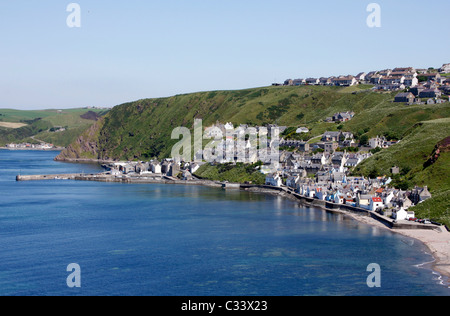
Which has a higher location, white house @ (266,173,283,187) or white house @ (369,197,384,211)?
white house @ (266,173,283,187)

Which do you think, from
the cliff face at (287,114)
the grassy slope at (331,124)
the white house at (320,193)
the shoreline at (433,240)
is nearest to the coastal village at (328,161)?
the white house at (320,193)

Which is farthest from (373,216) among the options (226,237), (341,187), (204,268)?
(204,268)

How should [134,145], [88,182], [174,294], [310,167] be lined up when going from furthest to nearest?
[134,145] → [88,182] → [310,167] → [174,294]

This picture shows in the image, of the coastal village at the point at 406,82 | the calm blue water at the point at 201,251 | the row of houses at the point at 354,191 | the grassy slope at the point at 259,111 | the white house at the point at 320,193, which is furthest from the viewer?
the grassy slope at the point at 259,111

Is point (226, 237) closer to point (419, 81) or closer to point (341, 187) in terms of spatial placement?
point (341, 187)

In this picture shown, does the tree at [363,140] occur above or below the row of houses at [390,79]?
below

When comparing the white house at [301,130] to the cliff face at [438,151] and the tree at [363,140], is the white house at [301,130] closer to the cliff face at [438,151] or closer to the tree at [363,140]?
the tree at [363,140]

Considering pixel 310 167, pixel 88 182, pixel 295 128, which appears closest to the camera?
pixel 310 167

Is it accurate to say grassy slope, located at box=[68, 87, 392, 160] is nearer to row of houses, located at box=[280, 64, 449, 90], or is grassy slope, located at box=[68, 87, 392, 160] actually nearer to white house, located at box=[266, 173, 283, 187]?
row of houses, located at box=[280, 64, 449, 90]

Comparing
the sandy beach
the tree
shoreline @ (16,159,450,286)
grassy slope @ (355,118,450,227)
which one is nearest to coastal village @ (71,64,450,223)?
the tree
